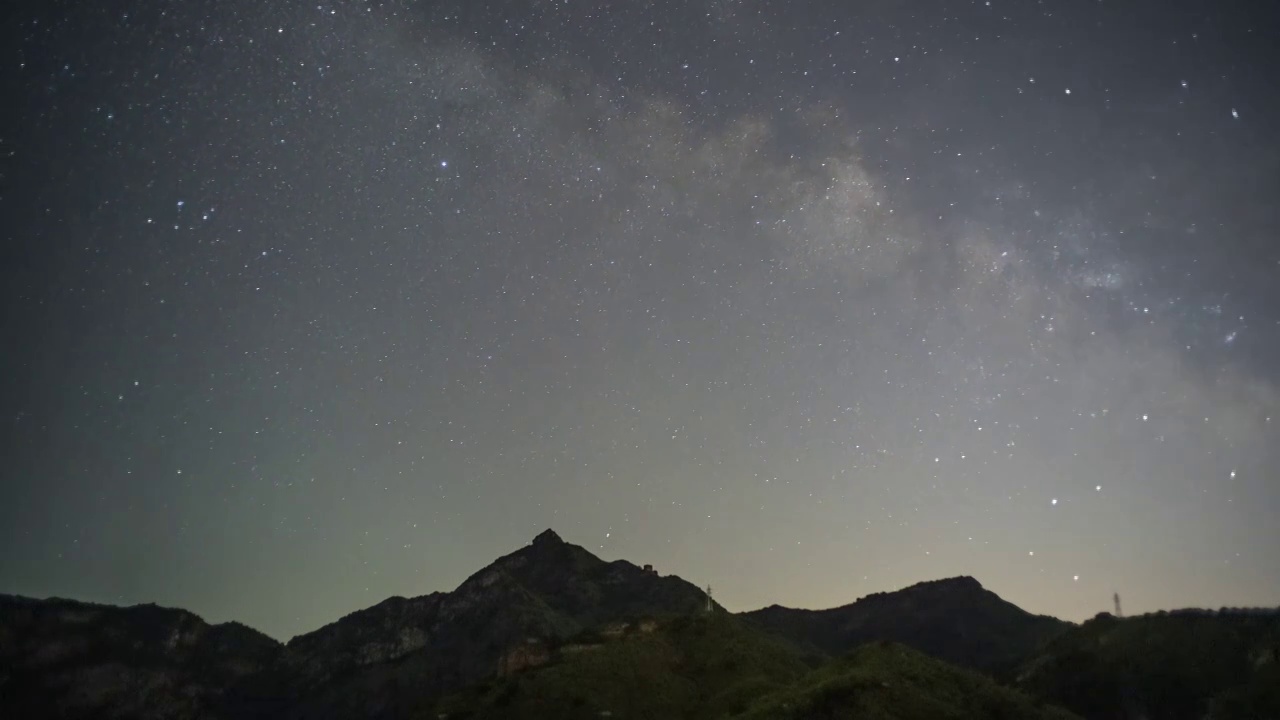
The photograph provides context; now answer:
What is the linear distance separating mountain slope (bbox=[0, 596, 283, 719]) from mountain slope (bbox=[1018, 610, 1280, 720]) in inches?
7351

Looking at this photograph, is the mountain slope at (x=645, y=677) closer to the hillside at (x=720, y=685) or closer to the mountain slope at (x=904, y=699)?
the hillside at (x=720, y=685)

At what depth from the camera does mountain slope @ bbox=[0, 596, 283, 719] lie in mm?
172625

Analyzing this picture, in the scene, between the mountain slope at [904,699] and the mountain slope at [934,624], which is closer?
the mountain slope at [904,699]

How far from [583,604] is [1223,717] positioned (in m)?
142

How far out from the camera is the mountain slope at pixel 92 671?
173 m

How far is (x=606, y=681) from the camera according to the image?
286ft

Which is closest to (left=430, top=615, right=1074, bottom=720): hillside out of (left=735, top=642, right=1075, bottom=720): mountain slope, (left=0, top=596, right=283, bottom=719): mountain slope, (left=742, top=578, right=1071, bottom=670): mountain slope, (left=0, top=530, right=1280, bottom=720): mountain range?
(left=735, top=642, right=1075, bottom=720): mountain slope

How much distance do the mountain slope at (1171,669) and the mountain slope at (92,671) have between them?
186719 mm

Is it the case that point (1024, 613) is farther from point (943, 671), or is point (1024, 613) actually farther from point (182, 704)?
point (182, 704)

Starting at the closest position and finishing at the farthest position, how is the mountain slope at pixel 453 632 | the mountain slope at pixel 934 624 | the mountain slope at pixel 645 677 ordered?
1. the mountain slope at pixel 645 677
2. the mountain slope at pixel 934 624
3. the mountain slope at pixel 453 632

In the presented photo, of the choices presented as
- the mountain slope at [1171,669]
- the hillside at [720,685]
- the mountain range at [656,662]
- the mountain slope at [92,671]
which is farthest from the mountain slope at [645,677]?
the mountain slope at [92,671]

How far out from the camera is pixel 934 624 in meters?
157

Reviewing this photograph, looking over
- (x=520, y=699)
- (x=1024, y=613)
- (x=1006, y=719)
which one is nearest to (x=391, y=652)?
(x=520, y=699)

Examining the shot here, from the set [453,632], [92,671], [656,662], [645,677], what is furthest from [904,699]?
[92,671]
